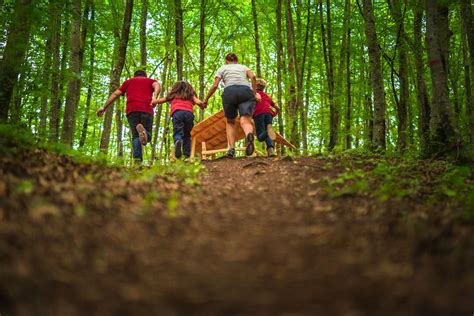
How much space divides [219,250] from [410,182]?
3.39 meters

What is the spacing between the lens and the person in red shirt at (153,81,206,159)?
8.92 m

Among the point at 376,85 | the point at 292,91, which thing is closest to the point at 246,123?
the point at 376,85

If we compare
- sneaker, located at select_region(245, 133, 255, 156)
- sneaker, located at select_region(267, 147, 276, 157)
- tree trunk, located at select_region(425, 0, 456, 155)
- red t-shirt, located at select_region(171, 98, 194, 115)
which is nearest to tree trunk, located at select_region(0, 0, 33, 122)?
red t-shirt, located at select_region(171, 98, 194, 115)

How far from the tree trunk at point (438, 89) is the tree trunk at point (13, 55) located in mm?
6794

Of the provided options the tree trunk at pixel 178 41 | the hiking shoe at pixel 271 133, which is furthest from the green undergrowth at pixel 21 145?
the tree trunk at pixel 178 41

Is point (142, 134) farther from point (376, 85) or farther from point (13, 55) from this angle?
point (376, 85)

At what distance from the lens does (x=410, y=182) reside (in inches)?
192

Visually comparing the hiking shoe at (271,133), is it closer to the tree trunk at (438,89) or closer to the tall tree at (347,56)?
the tree trunk at (438,89)

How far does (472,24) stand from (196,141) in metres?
7.67

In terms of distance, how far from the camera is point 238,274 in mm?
2131

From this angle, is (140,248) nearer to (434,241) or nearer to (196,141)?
(434,241)

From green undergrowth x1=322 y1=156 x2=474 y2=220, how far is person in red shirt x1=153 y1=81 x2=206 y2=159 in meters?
4.05

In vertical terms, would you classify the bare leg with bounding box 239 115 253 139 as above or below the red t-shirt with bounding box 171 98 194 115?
below

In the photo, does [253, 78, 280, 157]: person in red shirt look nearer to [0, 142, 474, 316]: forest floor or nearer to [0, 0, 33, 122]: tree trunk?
[0, 142, 474, 316]: forest floor
